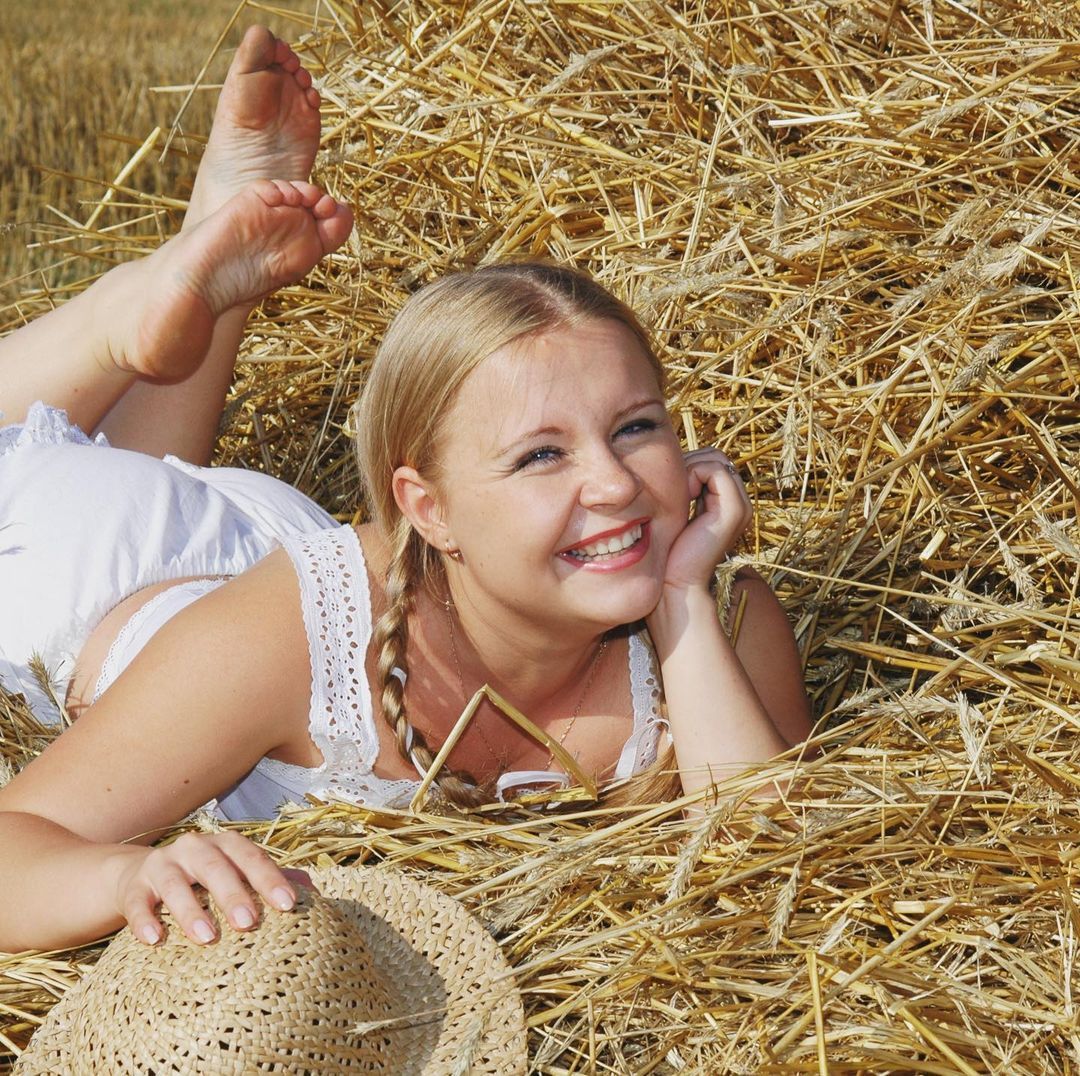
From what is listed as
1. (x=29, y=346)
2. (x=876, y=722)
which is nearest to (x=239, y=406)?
(x=29, y=346)

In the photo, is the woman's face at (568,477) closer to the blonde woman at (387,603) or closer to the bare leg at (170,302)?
the blonde woman at (387,603)

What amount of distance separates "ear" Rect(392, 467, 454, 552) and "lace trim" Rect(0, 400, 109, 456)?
0.84 meters

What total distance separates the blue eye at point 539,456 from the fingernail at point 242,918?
727mm

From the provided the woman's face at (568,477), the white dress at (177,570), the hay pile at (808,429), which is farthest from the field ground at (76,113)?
the woman's face at (568,477)

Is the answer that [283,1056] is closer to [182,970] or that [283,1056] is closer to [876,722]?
[182,970]

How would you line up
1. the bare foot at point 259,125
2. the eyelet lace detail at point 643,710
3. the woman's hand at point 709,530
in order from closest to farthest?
1. the woman's hand at point 709,530
2. the eyelet lace detail at point 643,710
3. the bare foot at point 259,125

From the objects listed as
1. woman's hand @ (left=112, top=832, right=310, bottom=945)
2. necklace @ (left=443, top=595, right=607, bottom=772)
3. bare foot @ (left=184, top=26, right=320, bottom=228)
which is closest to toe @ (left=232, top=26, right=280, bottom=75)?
bare foot @ (left=184, top=26, right=320, bottom=228)

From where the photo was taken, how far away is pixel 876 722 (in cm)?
206

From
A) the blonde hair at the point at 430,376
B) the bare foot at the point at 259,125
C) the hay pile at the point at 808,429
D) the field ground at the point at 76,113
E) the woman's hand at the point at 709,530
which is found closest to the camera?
the hay pile at the point at 808,429

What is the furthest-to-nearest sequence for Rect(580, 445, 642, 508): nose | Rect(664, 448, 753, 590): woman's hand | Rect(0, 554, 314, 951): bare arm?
Rect(664, 448, 753, 590): woman's hand < Rect(580, 445, 642, 508): nose < Rect(0, 554, 314, 951): bare arm

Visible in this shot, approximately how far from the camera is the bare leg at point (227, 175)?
2793 millimetres

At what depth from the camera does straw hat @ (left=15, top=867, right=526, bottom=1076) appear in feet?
4.60

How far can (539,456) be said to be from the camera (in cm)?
198

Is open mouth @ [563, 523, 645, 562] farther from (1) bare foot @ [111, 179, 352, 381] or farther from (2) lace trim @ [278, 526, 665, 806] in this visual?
(1) bare foot @ [111, 179, 352, 381]
